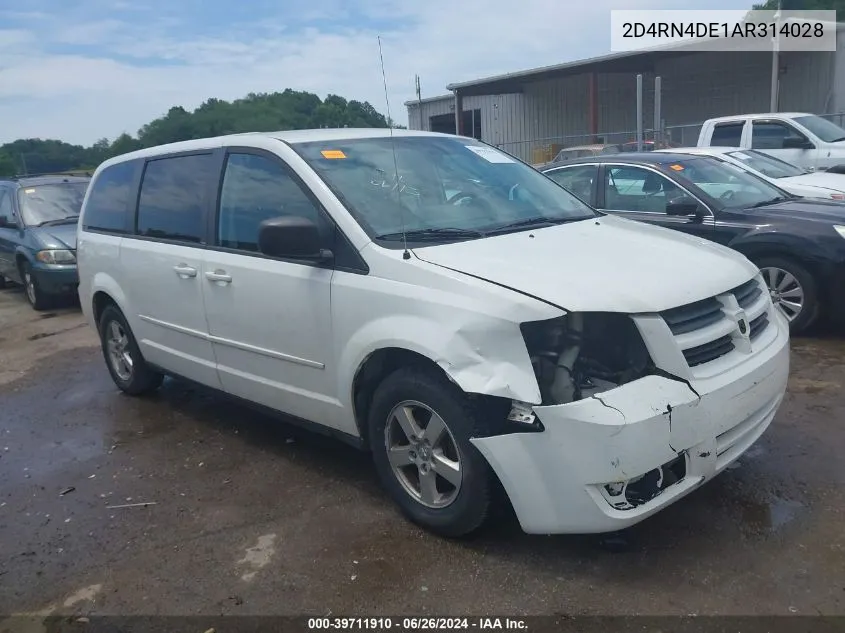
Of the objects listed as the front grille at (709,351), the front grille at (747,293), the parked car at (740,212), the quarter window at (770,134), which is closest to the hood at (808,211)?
the parked car at (740,212)

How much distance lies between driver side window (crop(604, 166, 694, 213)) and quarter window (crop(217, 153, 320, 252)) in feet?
13.0

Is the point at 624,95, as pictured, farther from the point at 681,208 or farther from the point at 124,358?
the point at 124,358

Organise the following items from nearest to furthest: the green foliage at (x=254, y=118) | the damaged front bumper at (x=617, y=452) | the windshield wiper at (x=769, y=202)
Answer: the damaged front bumper at (x=617, y=452) → the green foliage at (x=254, y=118) → the windshield wiper at (x=769, y=202)

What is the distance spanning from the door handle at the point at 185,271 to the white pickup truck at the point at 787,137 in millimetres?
10229

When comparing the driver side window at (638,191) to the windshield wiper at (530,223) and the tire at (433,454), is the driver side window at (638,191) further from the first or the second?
the tire at (433,454)

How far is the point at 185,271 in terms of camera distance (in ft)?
14.9

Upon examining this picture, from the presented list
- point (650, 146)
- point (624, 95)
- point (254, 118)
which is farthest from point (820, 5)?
point (254, 118)

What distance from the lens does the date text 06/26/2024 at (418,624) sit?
9.19ft

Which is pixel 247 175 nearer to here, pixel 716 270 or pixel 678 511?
pixel 716 270

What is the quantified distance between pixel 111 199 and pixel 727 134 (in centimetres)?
1056

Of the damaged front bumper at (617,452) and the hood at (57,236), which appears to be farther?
the hood at (57,236)

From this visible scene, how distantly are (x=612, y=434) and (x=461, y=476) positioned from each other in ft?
2.35

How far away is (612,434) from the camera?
108 inches

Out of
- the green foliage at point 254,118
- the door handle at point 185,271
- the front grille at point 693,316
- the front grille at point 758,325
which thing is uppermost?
the green foliage at point 254,118
